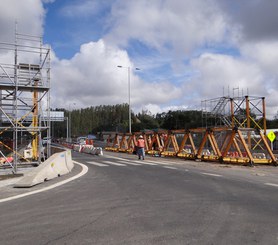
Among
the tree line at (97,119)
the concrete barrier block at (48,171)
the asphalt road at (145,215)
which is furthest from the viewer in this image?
the tree line at (97,119)

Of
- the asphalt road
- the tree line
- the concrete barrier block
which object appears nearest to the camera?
the asphalt road

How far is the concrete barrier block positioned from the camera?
11164 millimetres

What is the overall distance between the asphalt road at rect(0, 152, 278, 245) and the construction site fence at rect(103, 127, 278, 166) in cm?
915

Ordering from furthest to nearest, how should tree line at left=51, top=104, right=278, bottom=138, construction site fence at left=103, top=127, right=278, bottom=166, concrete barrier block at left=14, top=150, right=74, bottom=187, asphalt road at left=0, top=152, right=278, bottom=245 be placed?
tree line at left=51, top=104, right=278, bottom=138 → construction site fence at left=103, top=127, right=278, bottom=166 → concrete barrier block at left=14, top=150, right=74, bottom=187 → asphalt road at left=0, top=152, right=278, bottom=245

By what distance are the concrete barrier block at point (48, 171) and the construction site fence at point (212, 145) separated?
9.25 m

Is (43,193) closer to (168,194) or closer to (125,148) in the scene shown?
(168,194)

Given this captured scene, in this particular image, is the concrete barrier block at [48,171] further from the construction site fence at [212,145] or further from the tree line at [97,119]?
the tree line at [97,119]

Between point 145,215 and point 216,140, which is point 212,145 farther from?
point 145,215

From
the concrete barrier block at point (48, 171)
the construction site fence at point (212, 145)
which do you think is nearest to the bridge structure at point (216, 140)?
the construction site fence at point (212, 145)

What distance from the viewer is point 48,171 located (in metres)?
12.5

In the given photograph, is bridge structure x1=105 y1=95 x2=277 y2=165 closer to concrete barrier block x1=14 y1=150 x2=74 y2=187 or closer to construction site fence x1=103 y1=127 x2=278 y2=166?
construction site fence x1=103 y1=127 x2=278 y2=166

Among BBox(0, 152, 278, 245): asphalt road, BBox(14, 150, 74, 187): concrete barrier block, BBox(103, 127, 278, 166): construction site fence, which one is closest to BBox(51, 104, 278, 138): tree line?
BBox(103, 127, 278, 166): construction site fence

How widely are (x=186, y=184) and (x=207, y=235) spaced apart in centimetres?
545

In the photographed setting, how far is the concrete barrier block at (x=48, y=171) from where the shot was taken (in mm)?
11164
